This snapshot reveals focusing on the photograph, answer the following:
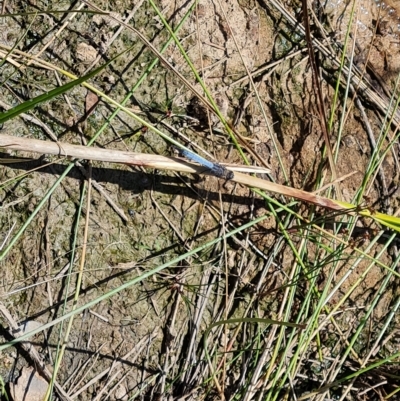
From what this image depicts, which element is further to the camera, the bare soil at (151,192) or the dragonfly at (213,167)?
the bare soil at (151,192)

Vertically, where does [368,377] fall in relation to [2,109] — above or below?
below

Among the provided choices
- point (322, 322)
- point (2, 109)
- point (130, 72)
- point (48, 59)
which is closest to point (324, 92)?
point (130, 72)

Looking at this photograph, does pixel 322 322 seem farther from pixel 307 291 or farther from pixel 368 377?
pixel 368 377

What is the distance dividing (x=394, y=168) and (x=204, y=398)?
979 mm

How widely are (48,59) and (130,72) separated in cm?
25

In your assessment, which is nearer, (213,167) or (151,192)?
(213,167)

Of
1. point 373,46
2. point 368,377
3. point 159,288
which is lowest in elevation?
point 368,377

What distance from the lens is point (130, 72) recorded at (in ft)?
5.14

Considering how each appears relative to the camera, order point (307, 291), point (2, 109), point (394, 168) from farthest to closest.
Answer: point (394, 168) → point (307, 291) → point (2, 109)

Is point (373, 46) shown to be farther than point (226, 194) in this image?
Yes

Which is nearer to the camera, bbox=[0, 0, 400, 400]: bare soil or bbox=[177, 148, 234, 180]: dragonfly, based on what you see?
bbox=[177, 148, 234, 180]: dragonfly

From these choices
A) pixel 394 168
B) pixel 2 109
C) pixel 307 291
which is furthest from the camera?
pixel 394 168

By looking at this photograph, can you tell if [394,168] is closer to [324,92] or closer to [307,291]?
[324,92]

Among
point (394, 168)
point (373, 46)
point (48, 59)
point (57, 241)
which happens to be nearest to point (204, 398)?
point (57, 241)
